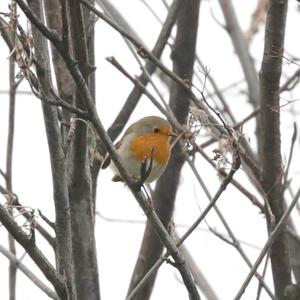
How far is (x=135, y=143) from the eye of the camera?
3889mm

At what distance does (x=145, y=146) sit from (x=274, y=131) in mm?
1220

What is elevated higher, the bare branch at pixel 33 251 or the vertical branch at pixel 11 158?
the vertical branch at pixel 11 158

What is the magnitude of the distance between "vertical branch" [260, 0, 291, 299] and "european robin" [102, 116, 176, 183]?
766 mm

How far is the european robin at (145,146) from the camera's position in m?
3.57

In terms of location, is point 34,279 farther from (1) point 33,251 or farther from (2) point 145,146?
(2) point 145,146

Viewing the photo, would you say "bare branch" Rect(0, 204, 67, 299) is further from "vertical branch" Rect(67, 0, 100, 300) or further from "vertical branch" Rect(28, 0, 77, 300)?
"vertical branch" Rect(67, 0, 100, 300)

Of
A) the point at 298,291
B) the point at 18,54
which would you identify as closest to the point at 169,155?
the point at 298,291

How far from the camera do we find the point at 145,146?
3834mm

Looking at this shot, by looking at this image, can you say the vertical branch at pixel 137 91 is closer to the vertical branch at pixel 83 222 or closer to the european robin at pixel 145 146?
the european robin at pixel 145 146

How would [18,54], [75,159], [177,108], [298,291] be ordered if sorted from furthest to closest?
[177,108] → [75,159] → [298,291] → [18,54]

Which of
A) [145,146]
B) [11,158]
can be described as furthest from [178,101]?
[11,158]

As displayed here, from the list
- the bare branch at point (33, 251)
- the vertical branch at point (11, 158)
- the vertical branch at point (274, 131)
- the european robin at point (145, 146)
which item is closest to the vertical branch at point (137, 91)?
the european robin at point (145, 146)

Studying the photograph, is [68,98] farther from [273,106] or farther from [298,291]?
[298,291]

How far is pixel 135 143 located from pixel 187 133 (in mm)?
1505
